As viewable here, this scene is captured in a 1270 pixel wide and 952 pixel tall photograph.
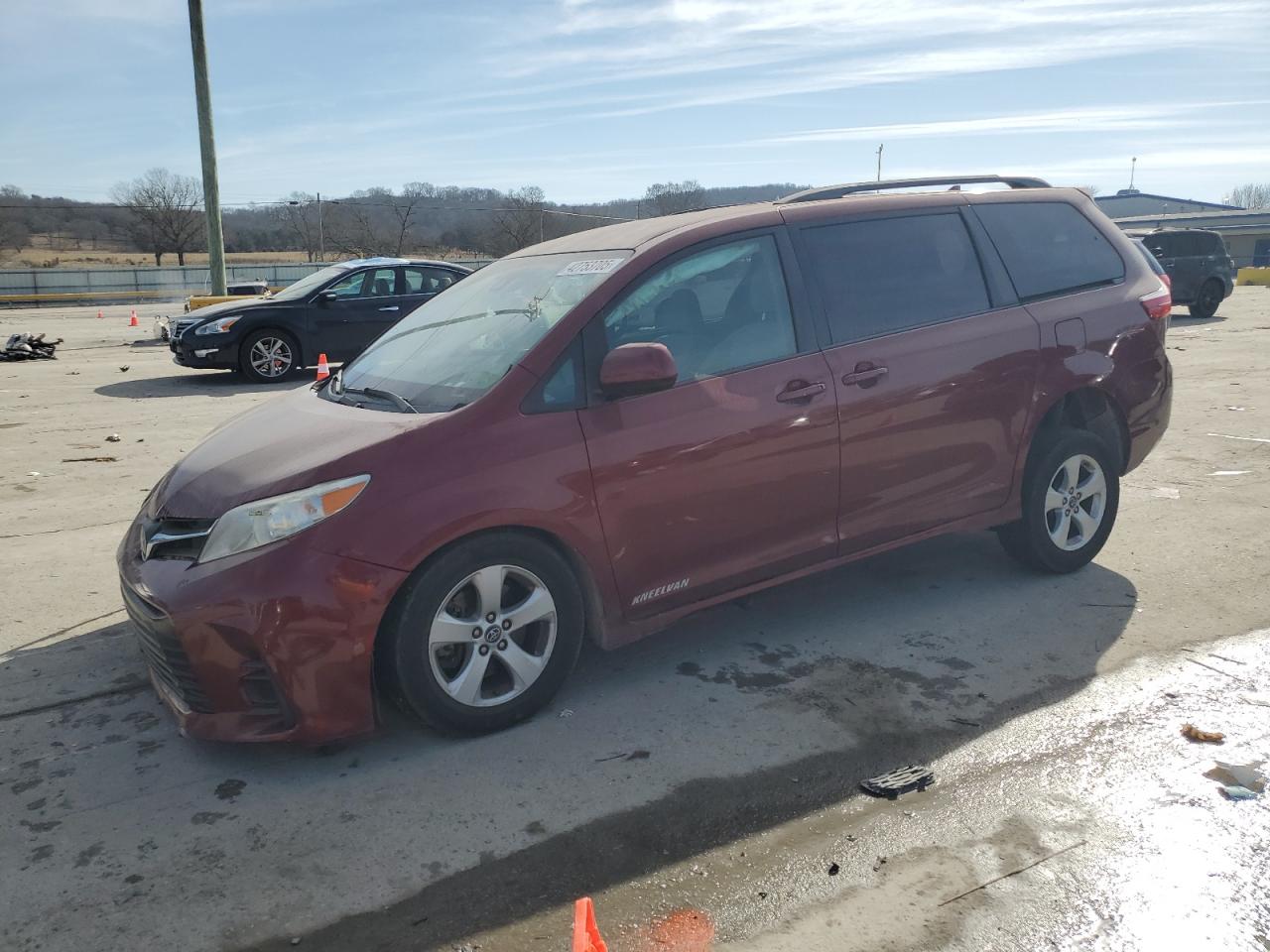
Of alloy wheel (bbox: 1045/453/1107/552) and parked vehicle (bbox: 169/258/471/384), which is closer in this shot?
alloy wheel (bbox: 1045/453/1107/552)

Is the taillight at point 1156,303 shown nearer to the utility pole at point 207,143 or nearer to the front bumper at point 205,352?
the front bumper at point 205,352

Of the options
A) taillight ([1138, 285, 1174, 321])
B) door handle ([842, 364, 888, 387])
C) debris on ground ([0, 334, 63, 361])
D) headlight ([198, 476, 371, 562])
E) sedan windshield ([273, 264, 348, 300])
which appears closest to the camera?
headlight ([198, 476, 371, 562])

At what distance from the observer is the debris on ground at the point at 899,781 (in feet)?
11.0

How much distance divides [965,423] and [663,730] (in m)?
2.05


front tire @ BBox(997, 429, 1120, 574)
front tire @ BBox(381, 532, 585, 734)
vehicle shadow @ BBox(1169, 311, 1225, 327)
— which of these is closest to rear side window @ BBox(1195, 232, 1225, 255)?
vehicle shadow @ BBox(1169, 311, 1225, 327)

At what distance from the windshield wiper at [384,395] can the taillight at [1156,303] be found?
12.3ft

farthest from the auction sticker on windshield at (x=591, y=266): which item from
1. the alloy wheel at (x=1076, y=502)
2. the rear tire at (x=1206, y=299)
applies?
the rear tire at (x=1206, y=299)

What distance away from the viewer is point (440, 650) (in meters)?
3.65

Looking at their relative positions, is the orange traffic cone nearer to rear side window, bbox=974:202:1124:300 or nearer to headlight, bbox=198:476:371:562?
headlight, bbox=198:476:371:562

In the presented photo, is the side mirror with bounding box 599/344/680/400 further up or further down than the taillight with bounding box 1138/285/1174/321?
further down

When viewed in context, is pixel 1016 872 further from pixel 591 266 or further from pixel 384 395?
pixel 384 395

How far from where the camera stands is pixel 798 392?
4.23 meters

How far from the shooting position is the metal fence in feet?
127

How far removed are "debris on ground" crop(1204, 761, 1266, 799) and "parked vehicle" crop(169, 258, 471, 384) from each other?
11.6 metres
